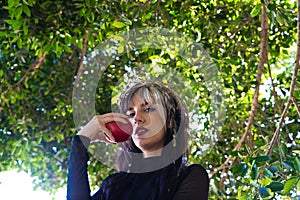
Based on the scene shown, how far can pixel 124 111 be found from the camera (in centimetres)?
175

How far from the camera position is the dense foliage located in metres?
3.16

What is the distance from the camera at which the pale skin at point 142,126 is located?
1.68 m

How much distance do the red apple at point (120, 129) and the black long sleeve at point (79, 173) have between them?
7 cm

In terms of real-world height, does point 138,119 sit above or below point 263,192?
above

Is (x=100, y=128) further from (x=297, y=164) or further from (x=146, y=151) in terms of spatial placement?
(x=297, y=164)

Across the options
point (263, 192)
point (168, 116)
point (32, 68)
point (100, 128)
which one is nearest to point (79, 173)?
point (100, 128)

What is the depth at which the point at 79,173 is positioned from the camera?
1637mm

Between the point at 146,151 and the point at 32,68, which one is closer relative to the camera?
the point at 146,151

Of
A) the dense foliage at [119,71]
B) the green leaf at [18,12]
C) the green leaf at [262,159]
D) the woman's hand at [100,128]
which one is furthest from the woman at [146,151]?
the green leaf at [18,12]

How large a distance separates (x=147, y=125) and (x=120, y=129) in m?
0.08

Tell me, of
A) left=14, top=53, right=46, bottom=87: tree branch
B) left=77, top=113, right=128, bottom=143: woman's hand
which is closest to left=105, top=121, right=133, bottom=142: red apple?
left=77, top=113, right=128, bottom=143: woman's hand

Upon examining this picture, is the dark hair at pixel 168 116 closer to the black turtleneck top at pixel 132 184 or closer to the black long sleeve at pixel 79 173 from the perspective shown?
the black turtleneck top at pixel 132 184

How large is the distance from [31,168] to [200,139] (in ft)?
4.29

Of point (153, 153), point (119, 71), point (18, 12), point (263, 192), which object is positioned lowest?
point (263, 192)
